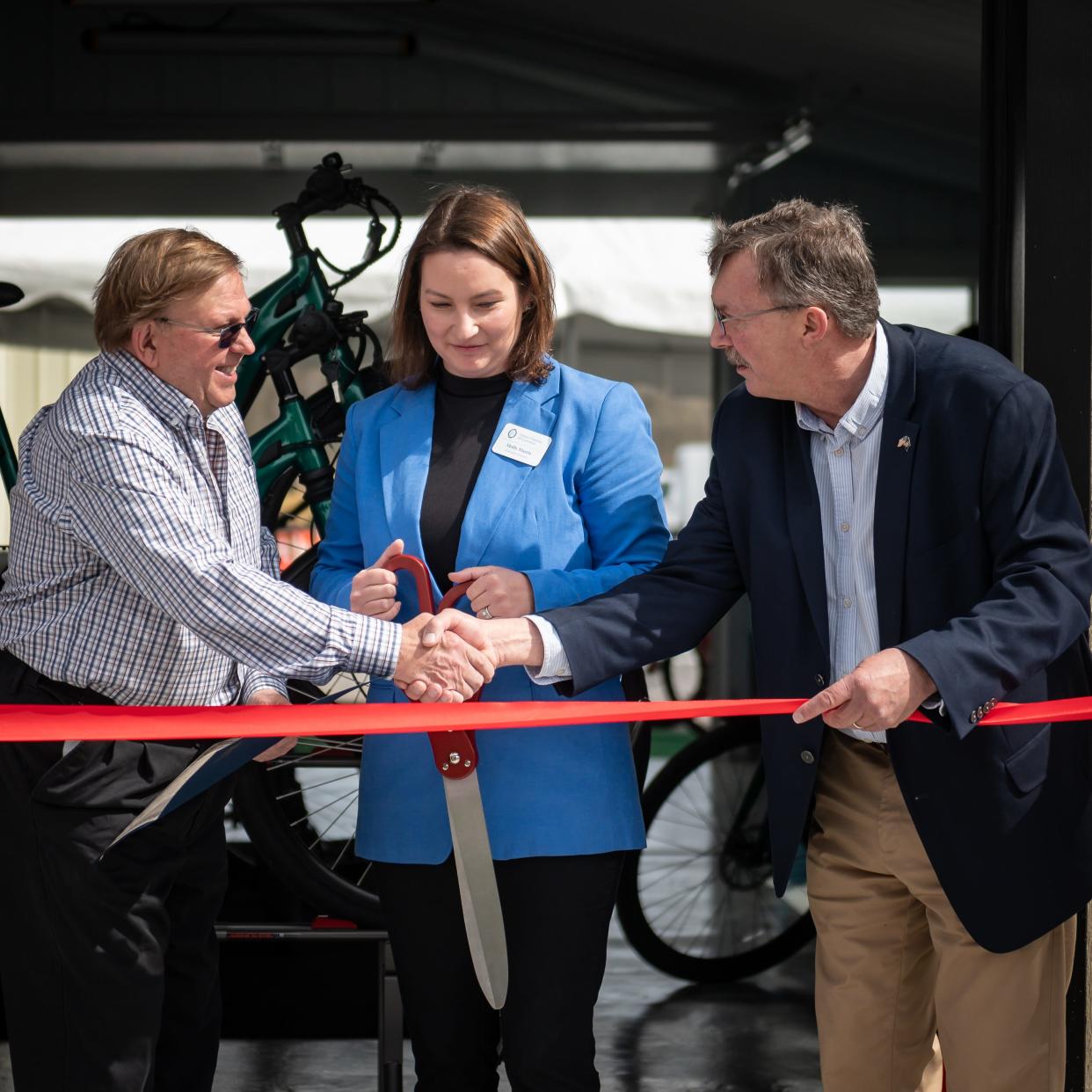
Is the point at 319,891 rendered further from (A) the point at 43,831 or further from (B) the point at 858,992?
(B) the point at 858,992

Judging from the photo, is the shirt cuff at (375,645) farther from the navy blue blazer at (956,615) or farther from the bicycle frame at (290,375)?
the bicycle frame at (290,375)

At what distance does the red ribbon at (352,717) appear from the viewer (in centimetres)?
204

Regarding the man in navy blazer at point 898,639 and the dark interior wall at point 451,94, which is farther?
the dark interior wall at point 451,94

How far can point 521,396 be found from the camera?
2334mm

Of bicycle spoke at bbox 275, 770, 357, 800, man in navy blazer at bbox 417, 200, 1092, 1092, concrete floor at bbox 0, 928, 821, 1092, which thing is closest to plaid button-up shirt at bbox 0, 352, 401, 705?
man in navy blazer at bbox 417, 200, 1092, 1092

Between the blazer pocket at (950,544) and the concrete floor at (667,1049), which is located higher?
the blazer pocket at (950,544)

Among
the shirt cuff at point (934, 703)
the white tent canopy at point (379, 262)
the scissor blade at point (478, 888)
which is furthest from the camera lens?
the white tent canopy at point (379, 262)

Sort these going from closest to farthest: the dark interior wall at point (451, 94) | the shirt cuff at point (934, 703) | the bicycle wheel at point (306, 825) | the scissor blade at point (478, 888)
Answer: the shirt cuff at point (934, 703) → the scissor blade at point (478, 888) → the bicycle wheel at point (306, 825) → the dark interior wall at point (451, 94)

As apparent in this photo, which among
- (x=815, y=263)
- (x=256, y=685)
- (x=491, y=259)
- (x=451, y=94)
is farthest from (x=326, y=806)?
(x=451, y=94)

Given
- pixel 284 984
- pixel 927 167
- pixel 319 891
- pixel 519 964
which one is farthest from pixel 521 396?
pixel 927 167

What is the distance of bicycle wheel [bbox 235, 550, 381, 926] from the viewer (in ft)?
11.5

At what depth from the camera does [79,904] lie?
2186 mm

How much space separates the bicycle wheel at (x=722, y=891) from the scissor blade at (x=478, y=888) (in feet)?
7.06

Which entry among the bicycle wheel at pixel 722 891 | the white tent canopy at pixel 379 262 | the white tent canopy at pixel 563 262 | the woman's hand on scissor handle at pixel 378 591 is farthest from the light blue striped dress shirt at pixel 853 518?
the white tent canopy at pixel 379 262
